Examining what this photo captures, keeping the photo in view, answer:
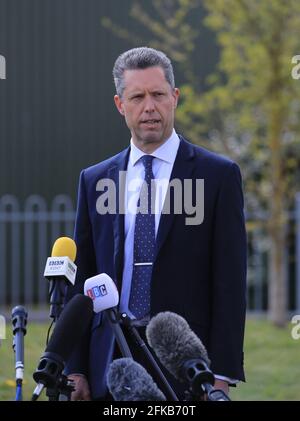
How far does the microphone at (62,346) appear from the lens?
2.88 m

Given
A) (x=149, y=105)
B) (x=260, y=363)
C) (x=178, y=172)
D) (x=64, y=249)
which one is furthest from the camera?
(x=260, y=363)

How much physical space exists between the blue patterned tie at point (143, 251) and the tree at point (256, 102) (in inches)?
289

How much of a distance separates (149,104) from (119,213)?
0.43m

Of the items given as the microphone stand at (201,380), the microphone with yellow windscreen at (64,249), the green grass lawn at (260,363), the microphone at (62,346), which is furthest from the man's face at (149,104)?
the green grass lawn at (260,363)

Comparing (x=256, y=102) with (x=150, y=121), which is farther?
(x=256, y=102)

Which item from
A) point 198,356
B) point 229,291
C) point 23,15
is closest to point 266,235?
point 23,15

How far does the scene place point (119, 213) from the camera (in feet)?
12.5

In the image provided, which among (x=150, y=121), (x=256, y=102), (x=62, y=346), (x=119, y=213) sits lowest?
(x=62, y=346)

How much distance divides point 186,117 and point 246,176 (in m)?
0.97

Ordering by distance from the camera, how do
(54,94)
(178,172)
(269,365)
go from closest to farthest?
(178,172), (269,365), (54,94)

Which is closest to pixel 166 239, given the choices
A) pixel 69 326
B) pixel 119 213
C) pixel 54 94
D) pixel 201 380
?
pixel 119 213

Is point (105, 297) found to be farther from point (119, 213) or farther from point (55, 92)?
point (55, 92)

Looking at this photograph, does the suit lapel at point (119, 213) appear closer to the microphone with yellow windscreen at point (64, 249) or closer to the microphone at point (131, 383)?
the microphone with yellow windscreen at point (64, 249)

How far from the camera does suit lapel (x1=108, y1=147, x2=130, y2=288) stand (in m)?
3.73
